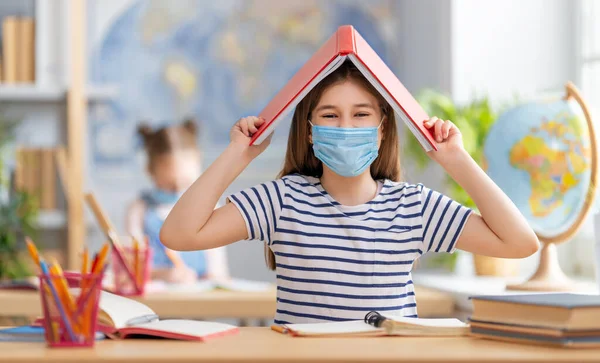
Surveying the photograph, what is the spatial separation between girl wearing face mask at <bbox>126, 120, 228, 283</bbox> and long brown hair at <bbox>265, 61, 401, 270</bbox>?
1784mm

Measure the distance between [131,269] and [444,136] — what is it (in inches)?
Result: 48.5

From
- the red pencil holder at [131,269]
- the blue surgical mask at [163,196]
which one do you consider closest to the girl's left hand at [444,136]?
the red pencil holder at [131,269]

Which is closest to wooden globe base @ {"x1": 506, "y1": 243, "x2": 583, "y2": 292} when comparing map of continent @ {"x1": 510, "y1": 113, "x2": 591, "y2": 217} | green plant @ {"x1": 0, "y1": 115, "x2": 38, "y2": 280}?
map of continent @ {"x1": 510, "y1": 113, "x2": 591, "y2": 217}

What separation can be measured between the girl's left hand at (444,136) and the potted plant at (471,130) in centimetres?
129

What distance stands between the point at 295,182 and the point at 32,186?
2.65 meters

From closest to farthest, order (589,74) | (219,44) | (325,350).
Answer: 1. (325,350)
2. (589,74)
3. (219,44)

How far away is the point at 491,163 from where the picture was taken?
262 cm

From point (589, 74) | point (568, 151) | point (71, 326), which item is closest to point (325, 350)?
point (71, 326)

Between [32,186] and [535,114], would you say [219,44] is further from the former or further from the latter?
[535,114]

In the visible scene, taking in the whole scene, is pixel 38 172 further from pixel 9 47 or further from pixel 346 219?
pixel 346 219

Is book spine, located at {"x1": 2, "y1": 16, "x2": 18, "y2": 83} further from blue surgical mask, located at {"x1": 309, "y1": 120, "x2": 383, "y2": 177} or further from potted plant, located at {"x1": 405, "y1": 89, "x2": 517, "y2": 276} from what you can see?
blue surgical mask, located at {"x1": 309, "y1": 120, "x2": 383, "y2": 177}

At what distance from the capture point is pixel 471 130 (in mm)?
3070

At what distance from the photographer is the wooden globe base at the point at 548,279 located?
7.91ft

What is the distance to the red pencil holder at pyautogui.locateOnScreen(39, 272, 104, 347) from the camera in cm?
125
